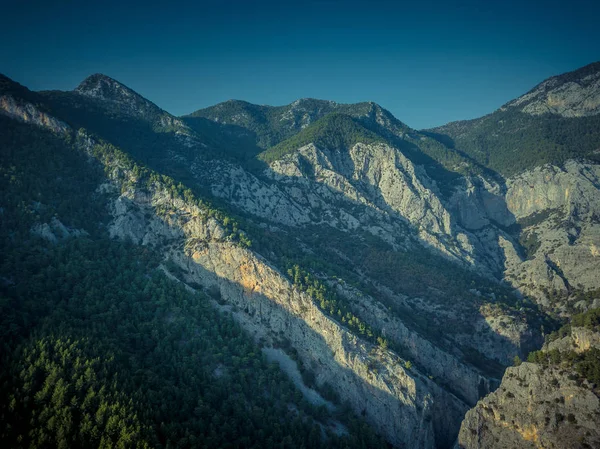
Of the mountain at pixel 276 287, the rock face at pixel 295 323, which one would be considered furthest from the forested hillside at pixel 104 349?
the rock face at pixel 295 323

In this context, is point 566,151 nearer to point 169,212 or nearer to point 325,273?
point 325,273

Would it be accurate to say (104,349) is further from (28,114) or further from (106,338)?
(28,114)

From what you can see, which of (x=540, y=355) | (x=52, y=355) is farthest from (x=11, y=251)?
(x=540, y=355)

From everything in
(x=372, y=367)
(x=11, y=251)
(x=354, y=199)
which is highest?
(x=354, y=199)

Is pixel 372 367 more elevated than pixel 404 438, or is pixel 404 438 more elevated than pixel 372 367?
pixel 372 367

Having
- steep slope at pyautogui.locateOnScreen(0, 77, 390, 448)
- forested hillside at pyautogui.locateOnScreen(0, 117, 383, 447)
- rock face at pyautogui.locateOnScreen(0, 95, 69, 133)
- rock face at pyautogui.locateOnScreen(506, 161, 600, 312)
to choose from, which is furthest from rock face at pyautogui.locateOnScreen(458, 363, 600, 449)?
rock face at pyautogui.locateOnScreen(0, 95, 69, 133)

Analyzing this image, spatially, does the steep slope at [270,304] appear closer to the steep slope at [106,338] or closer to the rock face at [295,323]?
the rock face at [295,323]

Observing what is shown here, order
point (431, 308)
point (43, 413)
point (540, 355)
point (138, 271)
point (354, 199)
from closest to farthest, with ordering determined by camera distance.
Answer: point (43, 413) → point (540, 355) → point (138, 271) → point (431, 308) → point (354, 199)

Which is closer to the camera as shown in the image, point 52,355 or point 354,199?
point 52,355

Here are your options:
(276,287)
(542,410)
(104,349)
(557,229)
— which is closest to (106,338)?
(104,349)
